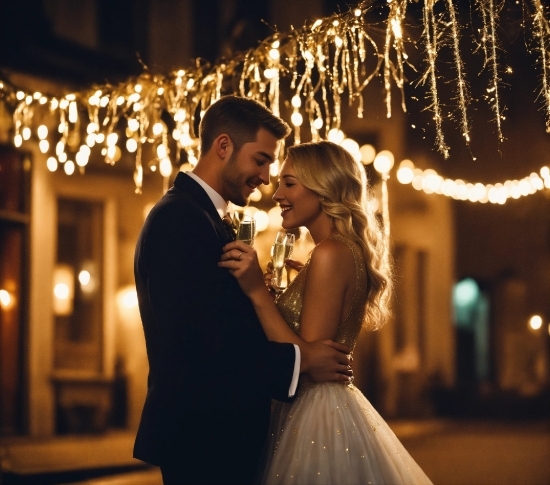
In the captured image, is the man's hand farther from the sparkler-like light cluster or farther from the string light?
the string light

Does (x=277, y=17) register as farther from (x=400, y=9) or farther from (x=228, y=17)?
(x=400, y=9)

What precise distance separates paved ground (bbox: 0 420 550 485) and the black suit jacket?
581cm

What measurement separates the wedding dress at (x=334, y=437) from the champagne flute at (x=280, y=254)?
0.73 feet

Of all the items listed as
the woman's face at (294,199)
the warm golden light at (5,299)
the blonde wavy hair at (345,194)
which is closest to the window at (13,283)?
the warm golden light at (5,299)

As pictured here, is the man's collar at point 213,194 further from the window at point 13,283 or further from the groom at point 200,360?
the window at point 13,283

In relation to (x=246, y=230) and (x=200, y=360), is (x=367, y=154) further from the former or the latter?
(x=200, y=360)

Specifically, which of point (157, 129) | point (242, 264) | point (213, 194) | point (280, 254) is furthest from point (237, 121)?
point (157, 129)

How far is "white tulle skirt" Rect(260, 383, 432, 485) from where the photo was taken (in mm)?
4141

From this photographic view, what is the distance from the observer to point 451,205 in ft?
75.6

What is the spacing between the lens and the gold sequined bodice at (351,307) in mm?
4520

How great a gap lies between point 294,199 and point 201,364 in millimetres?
1161

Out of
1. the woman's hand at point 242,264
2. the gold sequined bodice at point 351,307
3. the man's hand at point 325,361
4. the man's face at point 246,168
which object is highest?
the man's face at point 246,168

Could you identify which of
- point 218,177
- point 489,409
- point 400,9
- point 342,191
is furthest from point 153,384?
point 489,409

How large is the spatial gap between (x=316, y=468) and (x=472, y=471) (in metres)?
Answer: 7.23
